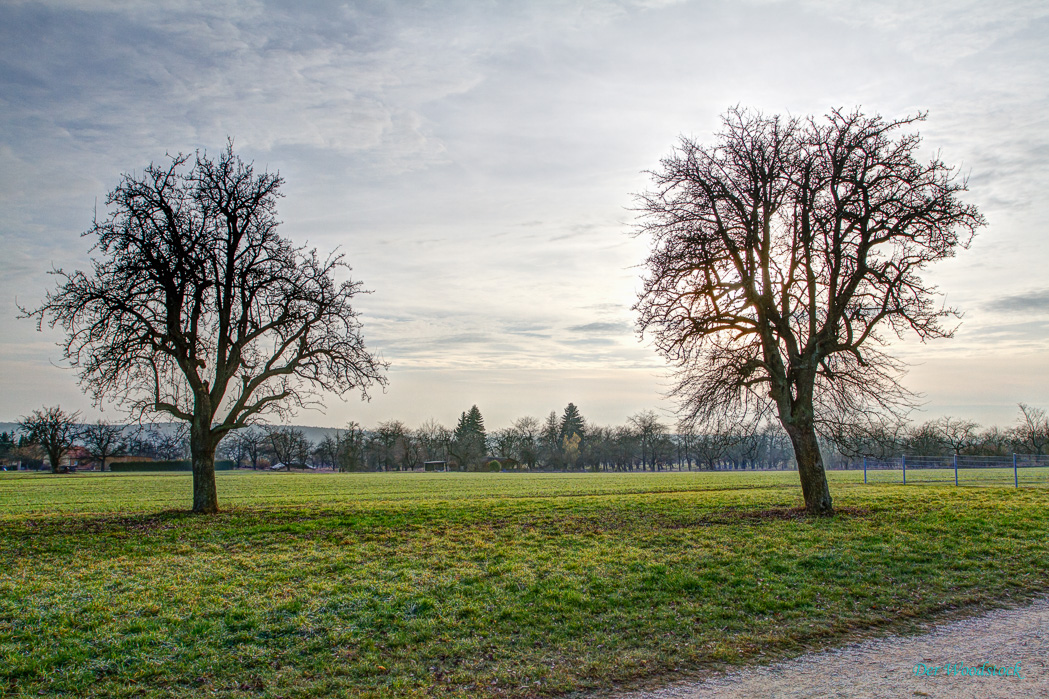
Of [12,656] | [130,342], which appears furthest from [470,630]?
[130,342]

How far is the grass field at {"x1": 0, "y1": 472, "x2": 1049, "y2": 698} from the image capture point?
6820 millimetres

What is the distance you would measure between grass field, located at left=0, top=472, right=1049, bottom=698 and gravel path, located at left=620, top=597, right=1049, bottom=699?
1.59 feet

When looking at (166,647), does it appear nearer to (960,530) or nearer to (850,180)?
(960,530)

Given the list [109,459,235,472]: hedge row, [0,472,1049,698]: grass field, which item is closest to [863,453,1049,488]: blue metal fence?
[0,472,1049,698]: grass field

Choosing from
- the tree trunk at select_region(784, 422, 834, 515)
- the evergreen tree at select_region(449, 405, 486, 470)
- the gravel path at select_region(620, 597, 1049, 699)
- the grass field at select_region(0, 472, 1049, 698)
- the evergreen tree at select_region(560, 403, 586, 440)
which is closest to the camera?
the gravel path at select_region(620, 597, 1049, 699)

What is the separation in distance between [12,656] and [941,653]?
10364 millimetres

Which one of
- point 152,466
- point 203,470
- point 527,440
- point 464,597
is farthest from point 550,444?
point 464,597

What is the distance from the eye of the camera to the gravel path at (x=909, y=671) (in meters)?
6.04

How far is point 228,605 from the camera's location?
9.12 m

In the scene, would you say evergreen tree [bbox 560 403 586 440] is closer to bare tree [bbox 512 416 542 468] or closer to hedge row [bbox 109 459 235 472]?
bare tree [bbox 512 416 542 468]

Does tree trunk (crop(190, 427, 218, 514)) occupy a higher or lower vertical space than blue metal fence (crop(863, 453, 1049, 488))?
higher

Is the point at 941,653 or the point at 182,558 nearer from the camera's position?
the point at 941,653

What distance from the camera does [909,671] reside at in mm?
6570

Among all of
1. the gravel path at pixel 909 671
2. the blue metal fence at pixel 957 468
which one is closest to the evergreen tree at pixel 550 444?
the blue metal fence at pixel 957 468
